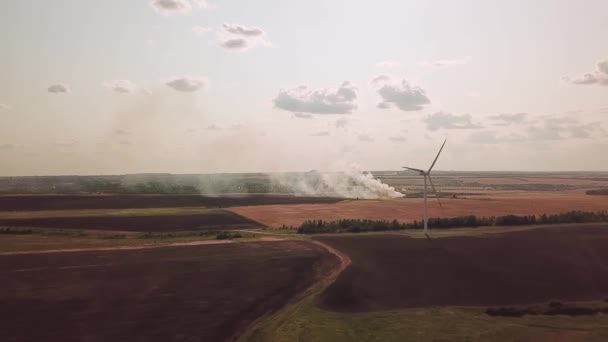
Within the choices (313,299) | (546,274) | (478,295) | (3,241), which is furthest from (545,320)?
(3,241)

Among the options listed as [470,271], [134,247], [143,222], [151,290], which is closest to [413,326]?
[470,271]

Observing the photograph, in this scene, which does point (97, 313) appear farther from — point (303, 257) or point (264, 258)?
point (303, 257)

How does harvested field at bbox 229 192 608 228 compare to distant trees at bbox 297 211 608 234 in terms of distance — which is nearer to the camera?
distant trees at bbox 297 211 608 234

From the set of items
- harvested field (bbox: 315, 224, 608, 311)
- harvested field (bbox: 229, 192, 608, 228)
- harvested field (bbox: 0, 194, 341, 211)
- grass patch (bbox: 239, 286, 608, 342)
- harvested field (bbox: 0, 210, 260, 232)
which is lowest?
grass patch (bbox: 239, 286, 608, 342)

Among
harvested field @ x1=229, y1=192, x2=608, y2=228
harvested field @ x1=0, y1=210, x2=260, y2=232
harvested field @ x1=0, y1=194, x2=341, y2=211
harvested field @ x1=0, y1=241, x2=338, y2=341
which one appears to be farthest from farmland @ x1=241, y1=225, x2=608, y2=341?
harvested field @ x1=0, y1=194, x2=341, y2=211

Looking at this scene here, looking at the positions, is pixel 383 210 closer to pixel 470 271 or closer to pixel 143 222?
pixel 143 222

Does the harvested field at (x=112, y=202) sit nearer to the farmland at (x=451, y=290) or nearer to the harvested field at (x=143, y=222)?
the harvested field at (x=143, y=222)

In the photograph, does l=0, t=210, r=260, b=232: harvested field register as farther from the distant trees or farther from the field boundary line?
the field boundary line
